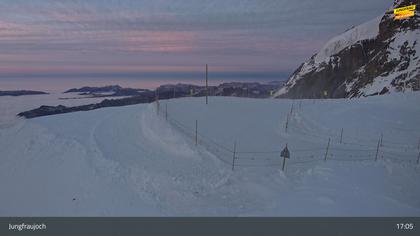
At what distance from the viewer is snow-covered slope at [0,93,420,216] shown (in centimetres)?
976

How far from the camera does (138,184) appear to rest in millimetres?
11531

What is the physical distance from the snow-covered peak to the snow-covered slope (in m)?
99.2

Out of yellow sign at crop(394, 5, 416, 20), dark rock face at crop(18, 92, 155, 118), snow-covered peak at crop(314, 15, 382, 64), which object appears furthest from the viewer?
snow-covered peak at crop(314, 15, 382, 64)

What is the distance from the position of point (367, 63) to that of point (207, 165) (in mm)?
95208

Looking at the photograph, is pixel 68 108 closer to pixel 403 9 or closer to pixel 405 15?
pixel 403 9

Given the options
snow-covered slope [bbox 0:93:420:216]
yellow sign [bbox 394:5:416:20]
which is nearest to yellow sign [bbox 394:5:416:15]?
yellow sign [bbox 394:5:416:20]

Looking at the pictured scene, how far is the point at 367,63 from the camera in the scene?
89500mm

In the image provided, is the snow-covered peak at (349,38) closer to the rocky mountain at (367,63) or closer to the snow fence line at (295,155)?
the rocky mountain at (367,63)

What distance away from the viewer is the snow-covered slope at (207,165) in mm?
9758

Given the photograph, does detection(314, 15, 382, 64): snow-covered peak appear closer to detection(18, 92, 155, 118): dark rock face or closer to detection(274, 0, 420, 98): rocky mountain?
detection(274, 0, 420, 98): rocky mountain
